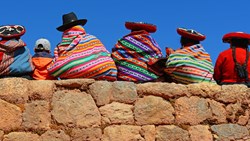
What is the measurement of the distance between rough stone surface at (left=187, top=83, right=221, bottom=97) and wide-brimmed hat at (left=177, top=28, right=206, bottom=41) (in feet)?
2.47

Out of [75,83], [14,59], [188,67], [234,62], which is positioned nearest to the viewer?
[75,83]

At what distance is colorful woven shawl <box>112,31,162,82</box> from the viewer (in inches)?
264

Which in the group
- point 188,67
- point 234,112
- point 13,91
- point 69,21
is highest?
point 69,21

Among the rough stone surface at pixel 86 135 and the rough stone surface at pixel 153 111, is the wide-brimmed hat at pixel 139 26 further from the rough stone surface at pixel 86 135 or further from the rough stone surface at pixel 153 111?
the rough stone surface at pixel 86 135

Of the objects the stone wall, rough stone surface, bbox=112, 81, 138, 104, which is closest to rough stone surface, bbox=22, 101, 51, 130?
the stone wall

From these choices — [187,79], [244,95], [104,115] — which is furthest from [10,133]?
[244,95]

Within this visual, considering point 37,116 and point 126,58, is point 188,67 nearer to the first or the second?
point 126,58

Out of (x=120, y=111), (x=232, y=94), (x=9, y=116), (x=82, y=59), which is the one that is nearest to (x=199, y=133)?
(x=232, y=94)

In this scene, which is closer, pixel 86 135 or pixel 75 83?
pixel 86 135

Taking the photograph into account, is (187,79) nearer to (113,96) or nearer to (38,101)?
(113,96)

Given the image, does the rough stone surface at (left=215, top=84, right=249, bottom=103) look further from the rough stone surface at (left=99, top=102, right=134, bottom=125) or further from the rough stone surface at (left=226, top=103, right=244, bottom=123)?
the rough stone surface at (left=99, top=102, right=134, bottom=125)

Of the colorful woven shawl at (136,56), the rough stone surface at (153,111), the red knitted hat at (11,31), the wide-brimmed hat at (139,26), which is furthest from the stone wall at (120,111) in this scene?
the wide-brimmed hat at (139,26)

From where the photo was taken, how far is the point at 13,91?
20.1 feet

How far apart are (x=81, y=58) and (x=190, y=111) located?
1414mm
